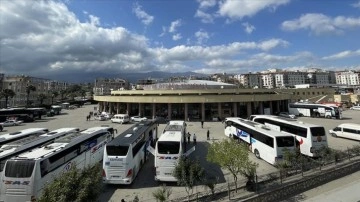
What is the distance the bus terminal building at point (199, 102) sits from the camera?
55.9 meters

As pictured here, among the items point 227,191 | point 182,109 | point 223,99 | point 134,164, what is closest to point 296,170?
point 227,191

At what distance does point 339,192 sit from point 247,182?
6893mm

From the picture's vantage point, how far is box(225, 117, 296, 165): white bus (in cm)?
2120

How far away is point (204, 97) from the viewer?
55250 millimetres

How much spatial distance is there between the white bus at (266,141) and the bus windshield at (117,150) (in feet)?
40.1

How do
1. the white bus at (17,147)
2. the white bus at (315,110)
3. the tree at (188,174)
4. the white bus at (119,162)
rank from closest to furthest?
the tree at (188,174) < the white bus at (17,147) < the white bus at (119,162) < the white bus at (315,110)

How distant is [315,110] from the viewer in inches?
2349

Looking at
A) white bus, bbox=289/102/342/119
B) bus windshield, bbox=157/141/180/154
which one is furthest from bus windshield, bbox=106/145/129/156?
white bus, bbox=289/102/342/119

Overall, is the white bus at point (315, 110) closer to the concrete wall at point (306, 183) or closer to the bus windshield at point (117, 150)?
the concrete wall at point (306, 183)

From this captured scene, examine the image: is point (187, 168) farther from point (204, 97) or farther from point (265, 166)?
point (204, 97)

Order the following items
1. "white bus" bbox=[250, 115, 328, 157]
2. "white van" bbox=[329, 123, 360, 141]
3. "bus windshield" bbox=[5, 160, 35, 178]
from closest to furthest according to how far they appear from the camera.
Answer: "bus windshield" bbox=[5, 160, 35, 178] < "white bus" bbox=[250, 115, 328, 157] < "white van" bbox=[329, 123, 360, 141]

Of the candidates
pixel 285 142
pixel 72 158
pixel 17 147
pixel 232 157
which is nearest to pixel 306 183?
pixel 285 142

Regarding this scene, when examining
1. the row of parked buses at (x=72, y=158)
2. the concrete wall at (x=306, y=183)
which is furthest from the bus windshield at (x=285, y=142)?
the row of parked buses at (x=72, y=158)

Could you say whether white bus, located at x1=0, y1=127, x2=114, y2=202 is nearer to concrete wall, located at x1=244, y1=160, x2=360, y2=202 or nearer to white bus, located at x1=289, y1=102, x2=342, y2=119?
concrete wall, located at x1=244, y1=160, x2=360, y2=202
